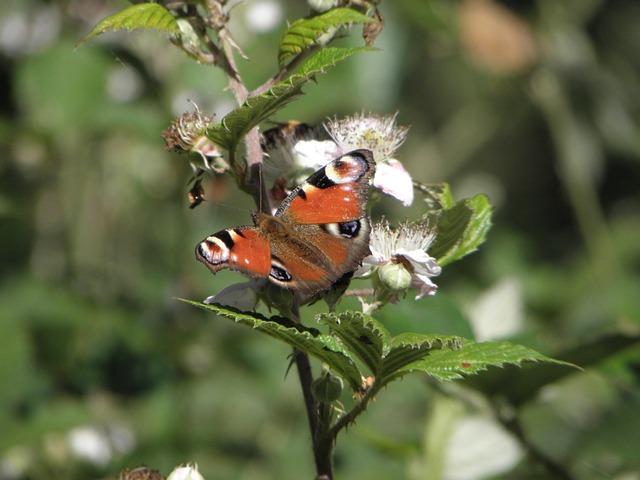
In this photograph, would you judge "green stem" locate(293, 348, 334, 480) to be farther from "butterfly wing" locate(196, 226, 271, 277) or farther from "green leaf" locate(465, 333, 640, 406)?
"green leaf" locate(465, 333, 640, 406)

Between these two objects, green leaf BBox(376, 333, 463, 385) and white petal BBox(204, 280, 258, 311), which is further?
white petal BBox(204, 280, 258, 311)

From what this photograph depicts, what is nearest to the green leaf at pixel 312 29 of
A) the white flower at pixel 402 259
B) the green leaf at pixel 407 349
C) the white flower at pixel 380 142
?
the white flower at pixel 380 142

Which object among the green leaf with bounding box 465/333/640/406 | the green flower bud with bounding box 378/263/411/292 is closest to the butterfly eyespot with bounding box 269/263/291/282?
the green flower bud with bounding box 378/263/411/292

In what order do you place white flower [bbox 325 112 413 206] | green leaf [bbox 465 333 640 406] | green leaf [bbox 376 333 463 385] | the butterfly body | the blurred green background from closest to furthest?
green leaf [bbox 376 333 463 385], the butterfly body, white flower [bbox 325 112 413 206], green leaf [bbox 465 333 640 406], the blurred green background

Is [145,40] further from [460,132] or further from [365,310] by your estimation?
[365,310]

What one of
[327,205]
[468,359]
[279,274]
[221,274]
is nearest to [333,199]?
[327,205]

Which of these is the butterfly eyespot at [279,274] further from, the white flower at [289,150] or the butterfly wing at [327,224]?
the white flower at [289,150]

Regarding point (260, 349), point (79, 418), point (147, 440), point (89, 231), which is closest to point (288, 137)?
point (79, 418)

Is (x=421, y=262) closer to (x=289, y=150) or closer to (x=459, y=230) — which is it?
(x=459, y=230)
